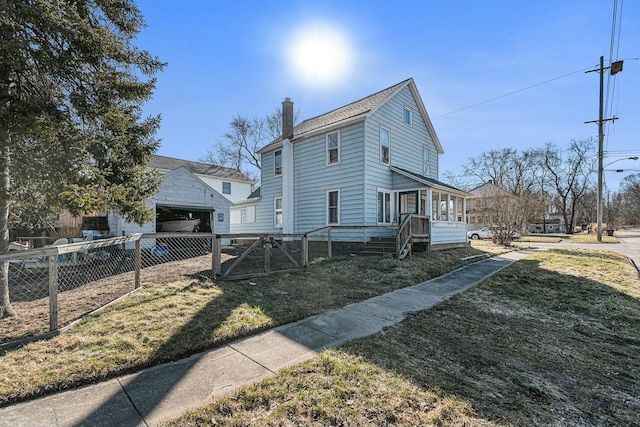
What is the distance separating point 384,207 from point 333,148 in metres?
3.65

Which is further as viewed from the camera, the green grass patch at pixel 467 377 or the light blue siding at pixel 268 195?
the light blue siding at pixel 268 195

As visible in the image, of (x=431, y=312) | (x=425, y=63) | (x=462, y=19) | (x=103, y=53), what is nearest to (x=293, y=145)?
(x=425, y=63)

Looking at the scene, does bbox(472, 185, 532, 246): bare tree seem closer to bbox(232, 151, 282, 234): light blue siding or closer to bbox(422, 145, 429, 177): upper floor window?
bbox(422, 145, 429, 177): upper floor window

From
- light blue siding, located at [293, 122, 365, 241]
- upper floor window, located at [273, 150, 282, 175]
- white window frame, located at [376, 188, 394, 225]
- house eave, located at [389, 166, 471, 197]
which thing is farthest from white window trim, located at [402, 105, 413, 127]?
upper floor window, located at [273, 150, 282, 175]

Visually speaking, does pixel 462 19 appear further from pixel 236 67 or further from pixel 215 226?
pixel 215 226

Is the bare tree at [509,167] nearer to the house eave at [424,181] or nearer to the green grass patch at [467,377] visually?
the house eave at [424,181]

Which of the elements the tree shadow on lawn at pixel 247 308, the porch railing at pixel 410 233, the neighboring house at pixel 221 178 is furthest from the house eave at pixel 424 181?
the neighboring house at pixel 221 178

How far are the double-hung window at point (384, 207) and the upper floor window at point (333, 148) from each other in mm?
2587

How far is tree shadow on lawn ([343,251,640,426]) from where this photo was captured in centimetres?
274

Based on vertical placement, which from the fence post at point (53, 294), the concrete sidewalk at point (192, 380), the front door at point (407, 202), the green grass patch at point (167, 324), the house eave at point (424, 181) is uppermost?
the house eave at point (424, 181)

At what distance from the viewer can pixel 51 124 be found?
405 centimetres

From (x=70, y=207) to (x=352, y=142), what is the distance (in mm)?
10286

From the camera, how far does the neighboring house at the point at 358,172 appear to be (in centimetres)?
1258

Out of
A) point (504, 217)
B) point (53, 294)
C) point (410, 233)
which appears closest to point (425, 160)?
point (504, 217)
